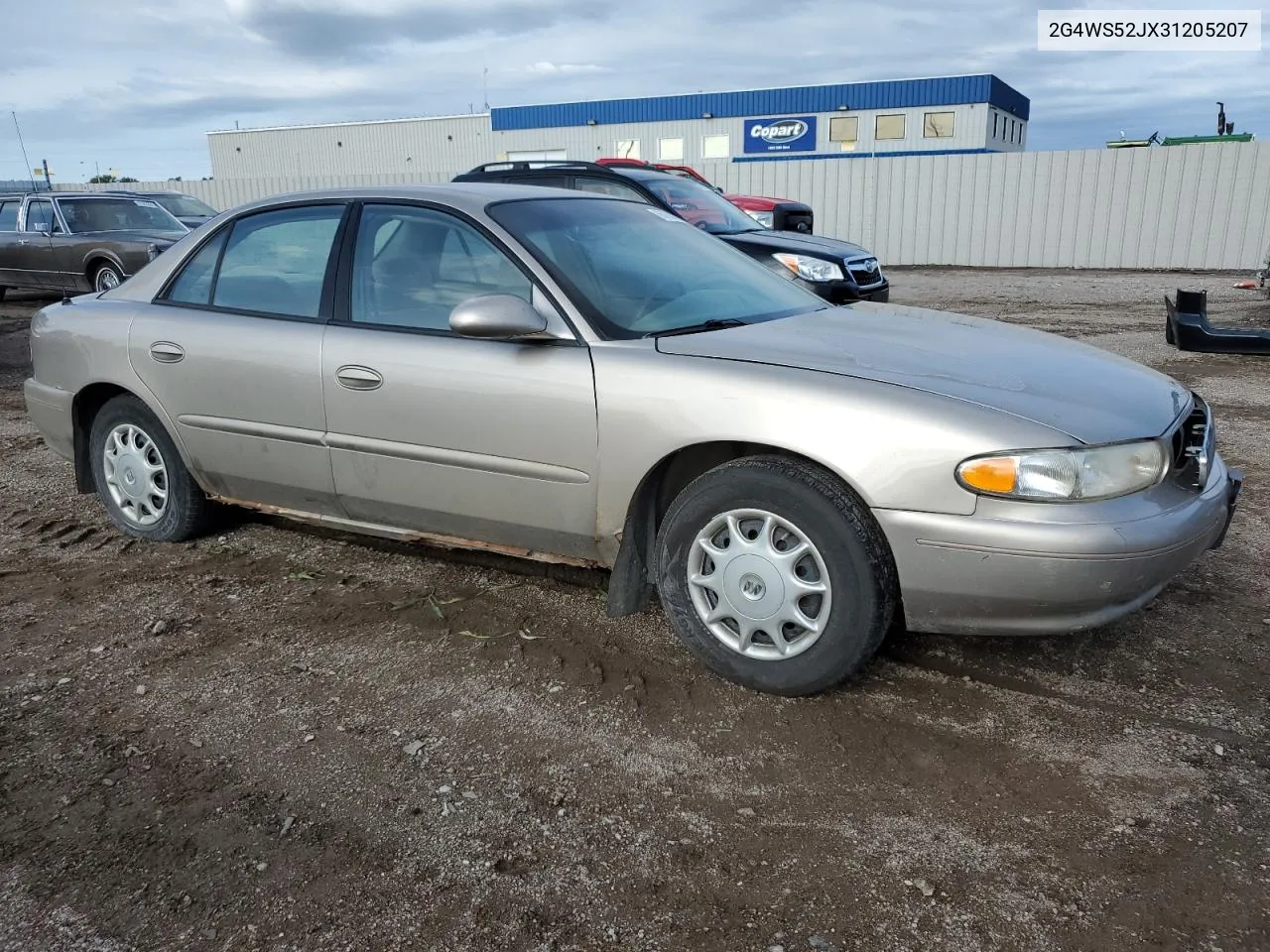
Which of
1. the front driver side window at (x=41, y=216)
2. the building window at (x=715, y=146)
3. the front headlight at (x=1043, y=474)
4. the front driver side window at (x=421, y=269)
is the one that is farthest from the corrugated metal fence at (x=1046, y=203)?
the front headlight at (x=1043, y=474)

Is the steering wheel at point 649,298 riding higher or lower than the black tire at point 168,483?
higher

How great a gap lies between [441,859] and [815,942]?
0.87m

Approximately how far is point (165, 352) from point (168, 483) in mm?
609

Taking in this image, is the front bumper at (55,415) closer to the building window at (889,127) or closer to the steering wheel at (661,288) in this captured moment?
the steering wheel at (661,288)

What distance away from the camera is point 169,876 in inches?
91.4

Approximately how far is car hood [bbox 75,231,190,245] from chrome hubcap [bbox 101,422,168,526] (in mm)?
9200

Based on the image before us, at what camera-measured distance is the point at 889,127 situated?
3759cm

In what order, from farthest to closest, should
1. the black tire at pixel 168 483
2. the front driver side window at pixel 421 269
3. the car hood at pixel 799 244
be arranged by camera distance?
the car hood at pixel 799 244
the black tire at pixel 168 483
the front driver side window at pixel 421 269

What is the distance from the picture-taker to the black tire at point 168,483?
4.36 meters

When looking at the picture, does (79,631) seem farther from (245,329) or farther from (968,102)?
(968,102)

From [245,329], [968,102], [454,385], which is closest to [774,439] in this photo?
[454,385]

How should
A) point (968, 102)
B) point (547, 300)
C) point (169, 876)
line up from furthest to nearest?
point (968, 102)
point (547, 300)
point (169, 876)

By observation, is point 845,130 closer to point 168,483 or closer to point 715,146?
point 715,146

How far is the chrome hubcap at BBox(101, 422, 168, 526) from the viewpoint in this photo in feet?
14.6
